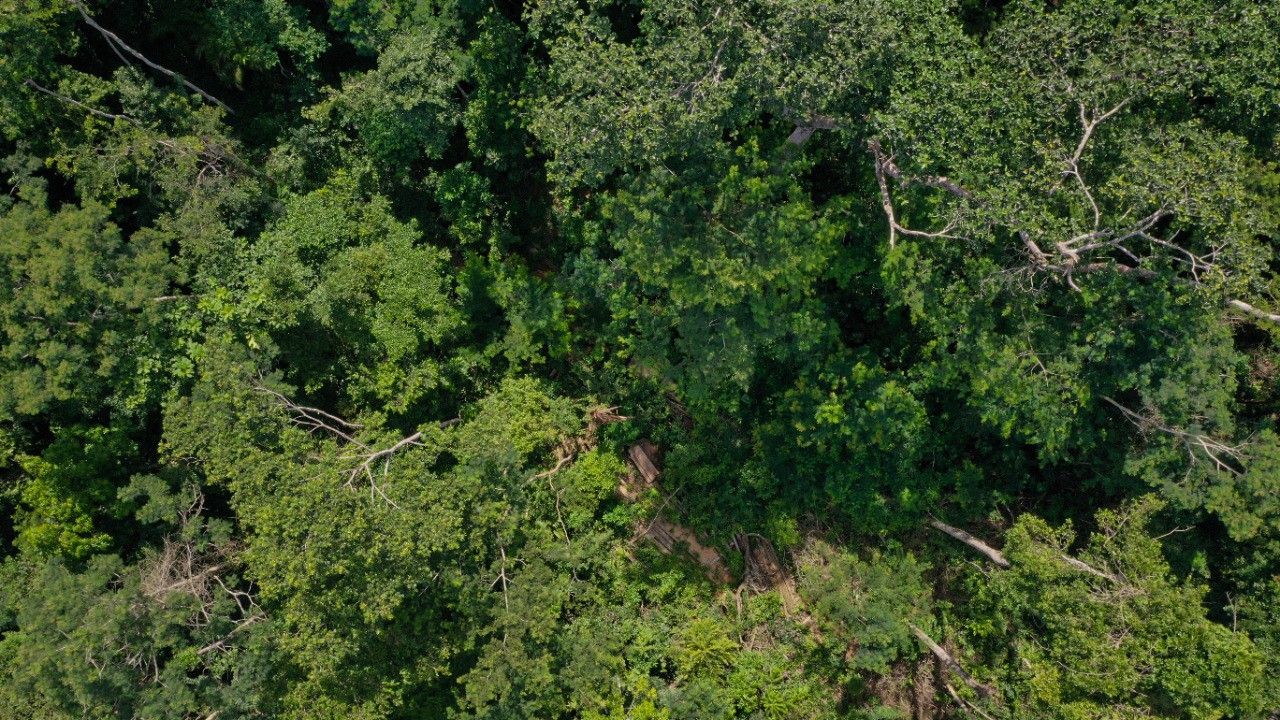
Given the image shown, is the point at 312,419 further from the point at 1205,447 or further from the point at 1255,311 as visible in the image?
the point at 1255,311

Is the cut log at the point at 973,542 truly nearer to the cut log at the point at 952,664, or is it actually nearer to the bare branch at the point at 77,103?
the cut log at the point at 952,664

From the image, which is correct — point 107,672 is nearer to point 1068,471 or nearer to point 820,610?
point 820,610

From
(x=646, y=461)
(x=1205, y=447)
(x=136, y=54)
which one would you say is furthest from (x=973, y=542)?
(x=136, y=54)

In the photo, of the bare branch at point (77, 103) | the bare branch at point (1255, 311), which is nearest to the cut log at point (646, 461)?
the bare branch at point (1255, 311)

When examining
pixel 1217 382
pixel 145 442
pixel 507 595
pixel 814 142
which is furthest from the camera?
pixel 145 442

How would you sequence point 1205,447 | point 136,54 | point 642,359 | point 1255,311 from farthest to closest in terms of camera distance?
point 136,54, point 642,359, point 1205,447, point 1255,311

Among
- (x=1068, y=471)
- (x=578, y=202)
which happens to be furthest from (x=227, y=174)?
(x=1068, y=471)
